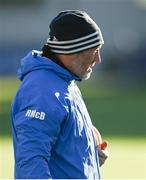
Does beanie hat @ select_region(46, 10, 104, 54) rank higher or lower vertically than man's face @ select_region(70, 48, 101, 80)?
higher

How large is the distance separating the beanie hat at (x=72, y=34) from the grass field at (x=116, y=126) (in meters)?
7.69

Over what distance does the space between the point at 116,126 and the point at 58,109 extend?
19.1 meters

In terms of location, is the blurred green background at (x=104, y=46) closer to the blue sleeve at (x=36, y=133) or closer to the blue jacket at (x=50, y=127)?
the blue jacket at (x=50, y=127)

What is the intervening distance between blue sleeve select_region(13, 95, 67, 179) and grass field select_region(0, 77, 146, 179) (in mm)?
7986

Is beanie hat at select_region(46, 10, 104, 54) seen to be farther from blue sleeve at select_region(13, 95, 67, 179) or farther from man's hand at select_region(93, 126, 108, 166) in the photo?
man's hand at select_region(93, 126, 108, 166)

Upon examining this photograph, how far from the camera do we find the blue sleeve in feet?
20.2

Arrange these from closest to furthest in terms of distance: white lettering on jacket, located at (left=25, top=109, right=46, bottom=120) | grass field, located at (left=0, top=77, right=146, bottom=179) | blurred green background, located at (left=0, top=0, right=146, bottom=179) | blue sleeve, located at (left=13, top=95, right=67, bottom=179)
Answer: blue sleeve, located at (left=13, top=95, right=67, bottom=179)
white lettering on jacket, located at (left=25, top=109, right=46, bottom=120)
grass field, located at (left=0, top=77, right=146, bottom=179)
blurred green background, located at (left=0, top=0, right=146, bottom=179)

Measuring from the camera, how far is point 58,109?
250 inches

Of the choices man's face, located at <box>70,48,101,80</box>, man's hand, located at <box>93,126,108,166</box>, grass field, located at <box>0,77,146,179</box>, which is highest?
man's face, located at <box>70,48,101,80</box>

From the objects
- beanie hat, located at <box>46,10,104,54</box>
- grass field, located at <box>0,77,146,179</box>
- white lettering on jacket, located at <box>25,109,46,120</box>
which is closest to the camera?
white lettering on jacket, located at <box>25,109,46,120</box>

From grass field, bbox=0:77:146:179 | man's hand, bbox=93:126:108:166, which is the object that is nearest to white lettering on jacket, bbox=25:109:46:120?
man's hand, bbox=93:126:108:166

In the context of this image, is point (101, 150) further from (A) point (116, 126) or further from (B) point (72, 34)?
(A) point (116, 126)

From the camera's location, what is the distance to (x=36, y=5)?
59.0 meters

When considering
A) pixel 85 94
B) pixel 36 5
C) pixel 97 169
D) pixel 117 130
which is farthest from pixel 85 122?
pixel 36 5
